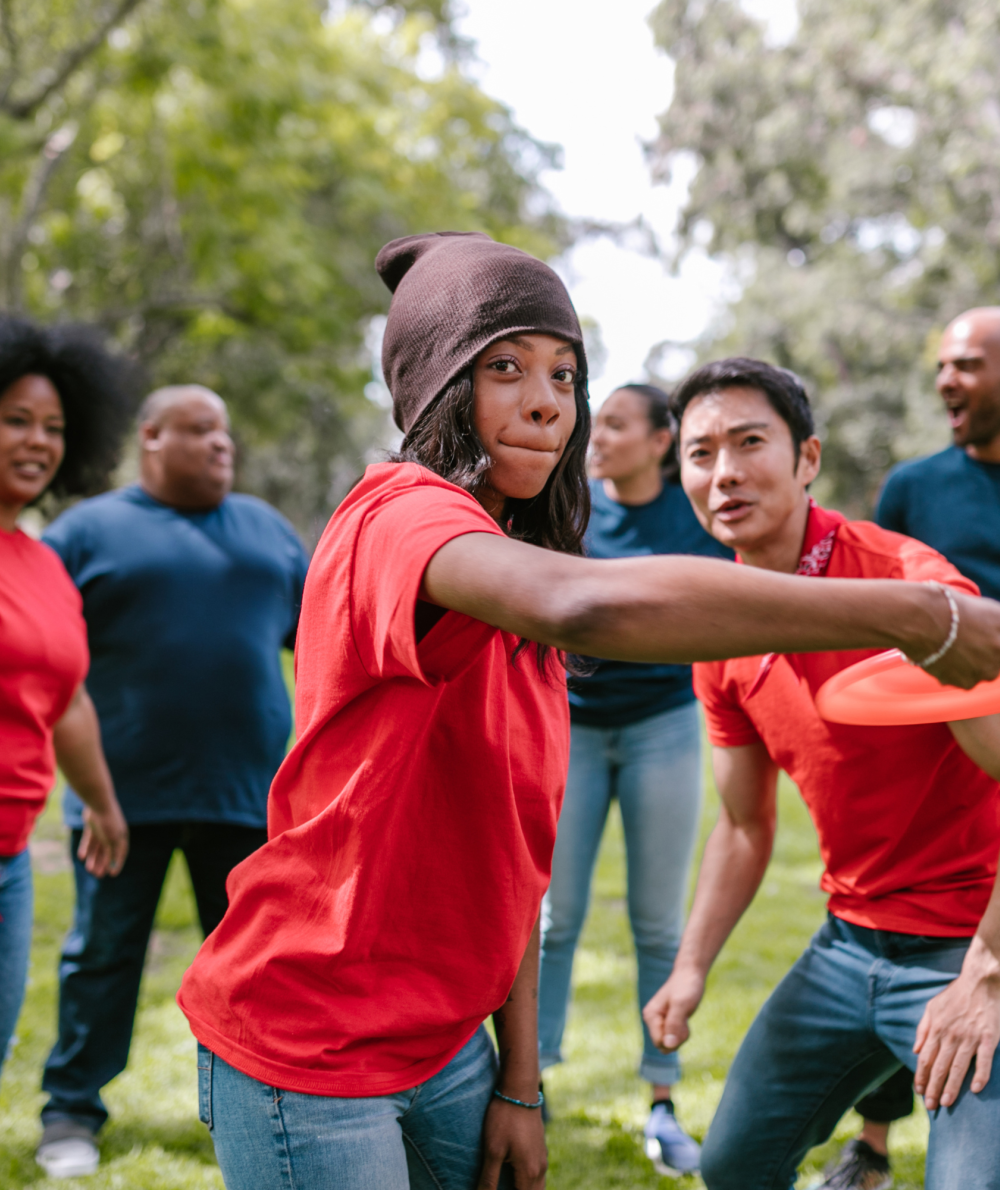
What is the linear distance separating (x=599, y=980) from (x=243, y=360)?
17.4 metres

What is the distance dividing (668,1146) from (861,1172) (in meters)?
0.65

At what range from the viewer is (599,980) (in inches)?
230

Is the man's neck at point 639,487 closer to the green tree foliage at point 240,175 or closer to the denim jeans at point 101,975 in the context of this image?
the denim jeans at point 101,975

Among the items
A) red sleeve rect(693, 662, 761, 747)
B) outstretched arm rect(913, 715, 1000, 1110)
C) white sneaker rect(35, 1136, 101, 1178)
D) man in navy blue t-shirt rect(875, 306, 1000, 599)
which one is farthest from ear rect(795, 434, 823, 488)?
white sneaker rect(35, 1136, 101, 1178)

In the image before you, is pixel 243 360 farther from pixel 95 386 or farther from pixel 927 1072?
pixel 927 1072

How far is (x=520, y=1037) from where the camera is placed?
80.9 inches

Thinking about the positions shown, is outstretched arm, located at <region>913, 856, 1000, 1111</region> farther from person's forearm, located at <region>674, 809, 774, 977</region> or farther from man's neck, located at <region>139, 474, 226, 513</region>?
man's neck, located at <region>139, 474, 226, 513</region>

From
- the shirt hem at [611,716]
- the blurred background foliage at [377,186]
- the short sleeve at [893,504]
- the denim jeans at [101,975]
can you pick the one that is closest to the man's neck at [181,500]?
the denim jeans at [101,975]

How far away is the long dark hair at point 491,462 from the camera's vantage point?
172 centimetres

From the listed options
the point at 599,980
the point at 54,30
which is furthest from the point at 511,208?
the point at 599,980

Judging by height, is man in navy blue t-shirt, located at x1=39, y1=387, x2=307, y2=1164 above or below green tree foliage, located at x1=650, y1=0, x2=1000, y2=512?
below

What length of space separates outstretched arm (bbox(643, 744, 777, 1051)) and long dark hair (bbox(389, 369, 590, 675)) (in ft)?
3.89

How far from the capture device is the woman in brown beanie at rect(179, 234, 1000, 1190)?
5.07 ft

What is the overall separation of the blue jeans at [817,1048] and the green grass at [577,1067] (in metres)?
1.15
